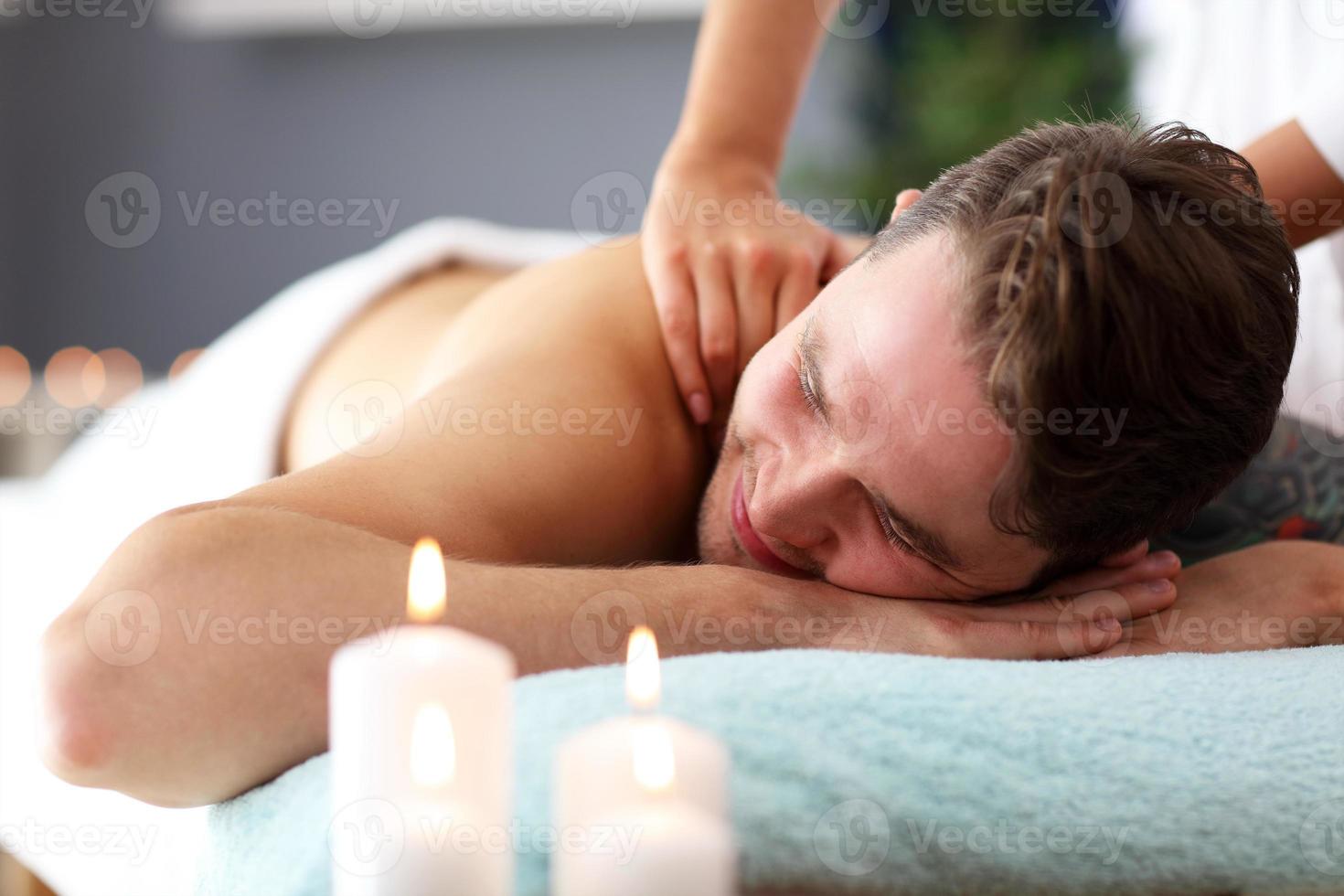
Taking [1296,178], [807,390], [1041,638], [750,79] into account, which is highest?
[750,79]

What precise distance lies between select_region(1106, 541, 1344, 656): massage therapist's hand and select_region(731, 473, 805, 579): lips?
0.28 meters

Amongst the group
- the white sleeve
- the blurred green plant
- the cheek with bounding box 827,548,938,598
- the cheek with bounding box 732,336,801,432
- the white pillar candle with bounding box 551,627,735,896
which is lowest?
the cheek with bounding box 827,548,938,598

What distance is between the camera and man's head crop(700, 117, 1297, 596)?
854 millimetres

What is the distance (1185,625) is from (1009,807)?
0.44 m

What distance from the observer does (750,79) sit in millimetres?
1531

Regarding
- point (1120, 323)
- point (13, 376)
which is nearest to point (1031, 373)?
point (1120, 323)

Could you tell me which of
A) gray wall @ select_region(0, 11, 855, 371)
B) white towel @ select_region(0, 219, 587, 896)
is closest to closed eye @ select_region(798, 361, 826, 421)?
white towel @ select_region(0, 219, 587, 896)

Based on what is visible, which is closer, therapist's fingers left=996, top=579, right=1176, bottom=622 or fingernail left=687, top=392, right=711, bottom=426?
therapist's fingers left=996, top=579, right=1176, bottom=622

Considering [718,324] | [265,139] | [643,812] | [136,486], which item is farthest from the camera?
[265,139]

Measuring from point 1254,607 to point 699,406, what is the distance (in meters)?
0.57

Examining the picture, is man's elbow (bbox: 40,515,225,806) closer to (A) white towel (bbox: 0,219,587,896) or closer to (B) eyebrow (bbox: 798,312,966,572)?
(A) white towel (bbox: 0,219,587,896)

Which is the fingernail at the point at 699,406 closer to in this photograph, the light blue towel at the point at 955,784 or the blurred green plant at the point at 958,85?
the light blue towel at the point at 955,784

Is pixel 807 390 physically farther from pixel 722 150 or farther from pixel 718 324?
pixel 722 150

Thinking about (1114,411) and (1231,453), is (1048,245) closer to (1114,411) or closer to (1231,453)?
(1114,411)
